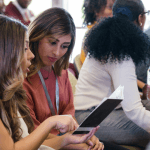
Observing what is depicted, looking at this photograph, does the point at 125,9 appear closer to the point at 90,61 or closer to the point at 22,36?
the point at 90,61

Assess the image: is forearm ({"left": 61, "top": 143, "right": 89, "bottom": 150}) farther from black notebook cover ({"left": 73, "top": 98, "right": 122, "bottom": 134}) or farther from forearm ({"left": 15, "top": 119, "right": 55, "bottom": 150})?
forearm ({"left": 15, "top": 119, "right": 55, "bottom": 150})

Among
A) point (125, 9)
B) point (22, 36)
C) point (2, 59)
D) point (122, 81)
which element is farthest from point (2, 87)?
point (125, 9)

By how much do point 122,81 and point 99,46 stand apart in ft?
0.86

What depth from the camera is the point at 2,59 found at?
74 cm

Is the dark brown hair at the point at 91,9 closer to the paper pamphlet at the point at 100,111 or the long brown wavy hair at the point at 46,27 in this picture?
the long brown wavy hair at the point at 46,27

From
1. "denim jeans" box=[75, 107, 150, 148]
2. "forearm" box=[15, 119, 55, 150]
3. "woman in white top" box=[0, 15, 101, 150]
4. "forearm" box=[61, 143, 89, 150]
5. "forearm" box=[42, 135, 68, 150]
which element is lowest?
"denim jeans" box=[75, 107, 150, 148]

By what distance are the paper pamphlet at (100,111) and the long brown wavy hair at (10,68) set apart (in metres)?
0.29

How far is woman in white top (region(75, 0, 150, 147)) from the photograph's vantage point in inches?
50.4

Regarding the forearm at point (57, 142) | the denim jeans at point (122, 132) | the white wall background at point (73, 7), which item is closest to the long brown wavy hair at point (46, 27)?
the forearm at point (57, 142)

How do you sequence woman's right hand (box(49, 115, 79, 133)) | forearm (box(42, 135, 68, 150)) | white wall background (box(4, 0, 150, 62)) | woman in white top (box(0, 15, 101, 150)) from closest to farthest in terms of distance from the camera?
woman in white top (box(0, 15, 101, 150)) → woman's right hand (box(49, 115, 79, 133)) → forearm (box(42, 135, 68, 150)) → white wall background (box(4, 0, 150, 62))

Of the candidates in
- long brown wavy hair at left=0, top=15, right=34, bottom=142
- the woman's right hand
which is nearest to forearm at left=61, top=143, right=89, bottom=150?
the woman's right hand

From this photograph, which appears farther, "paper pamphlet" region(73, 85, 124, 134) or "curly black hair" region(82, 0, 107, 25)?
"curly black hair" region(82, 0, 107, 25)

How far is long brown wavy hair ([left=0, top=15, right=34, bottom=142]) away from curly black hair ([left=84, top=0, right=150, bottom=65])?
0.64 m

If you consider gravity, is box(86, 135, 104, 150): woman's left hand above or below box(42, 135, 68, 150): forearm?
below
